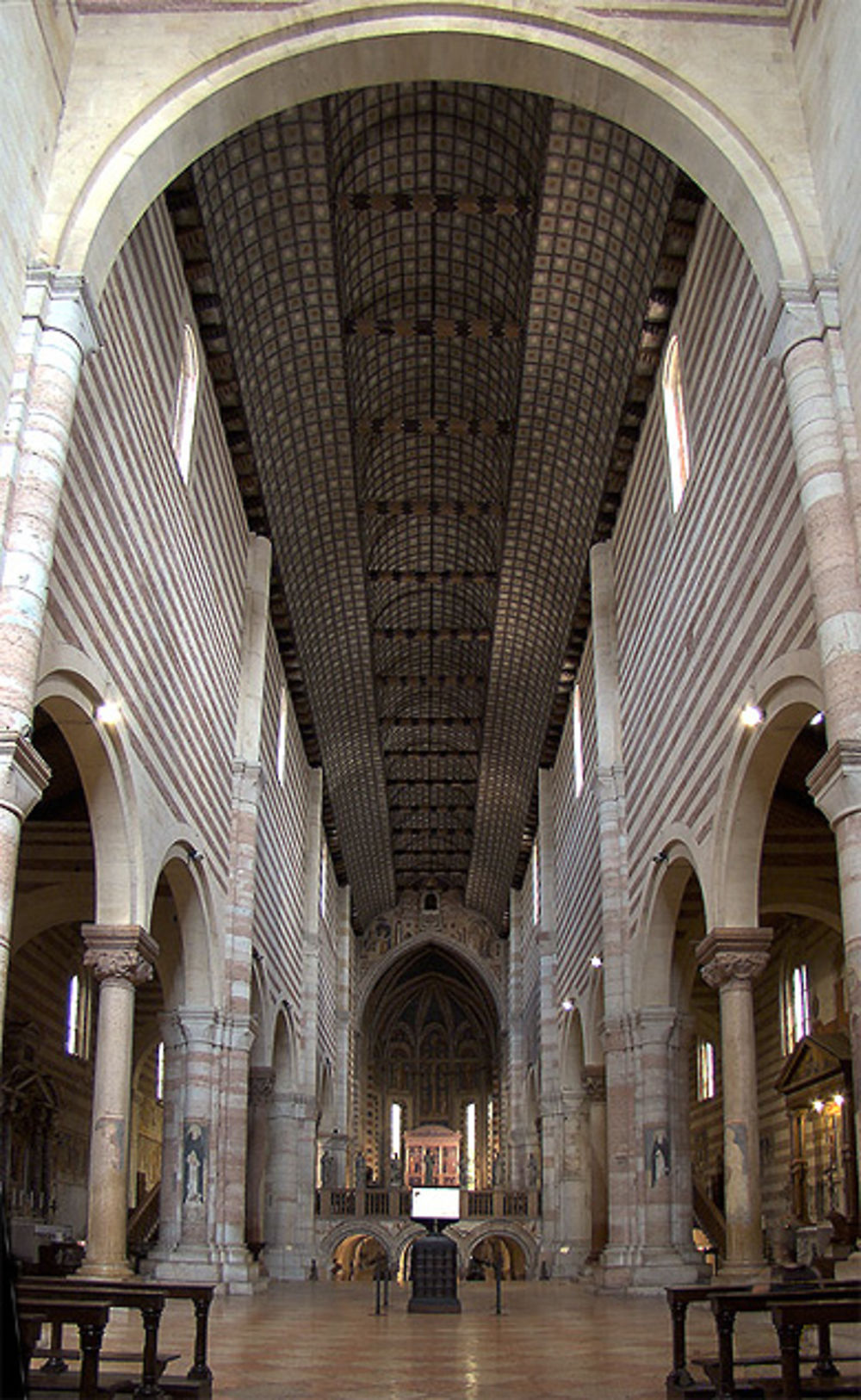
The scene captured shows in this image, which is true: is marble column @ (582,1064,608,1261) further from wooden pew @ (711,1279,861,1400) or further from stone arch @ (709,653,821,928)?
wooden pew @ (711,1279,861,1400)

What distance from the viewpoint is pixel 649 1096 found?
23.0 metres

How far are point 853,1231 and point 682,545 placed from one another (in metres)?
11.9

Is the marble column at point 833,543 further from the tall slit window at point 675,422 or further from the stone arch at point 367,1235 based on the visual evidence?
the stone arch at point 367,1235

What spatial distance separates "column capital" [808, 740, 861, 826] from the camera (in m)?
11.0

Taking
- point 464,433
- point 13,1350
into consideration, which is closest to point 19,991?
point 464,433

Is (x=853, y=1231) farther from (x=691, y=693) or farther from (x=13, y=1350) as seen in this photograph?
(x=13, y=1350)

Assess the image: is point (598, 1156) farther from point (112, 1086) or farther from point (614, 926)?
point (112, 1086)

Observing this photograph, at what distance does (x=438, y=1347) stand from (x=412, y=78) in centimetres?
1310

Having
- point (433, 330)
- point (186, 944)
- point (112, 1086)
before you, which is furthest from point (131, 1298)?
point (433, 330)

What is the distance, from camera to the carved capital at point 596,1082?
1182 inches

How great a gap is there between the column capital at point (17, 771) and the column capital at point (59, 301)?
394 cm

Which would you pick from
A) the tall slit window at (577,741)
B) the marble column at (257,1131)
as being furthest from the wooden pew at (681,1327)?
the tall slit window at (577,741)

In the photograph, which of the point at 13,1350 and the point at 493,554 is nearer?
the point at 13,1350

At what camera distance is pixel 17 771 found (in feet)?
36.1
